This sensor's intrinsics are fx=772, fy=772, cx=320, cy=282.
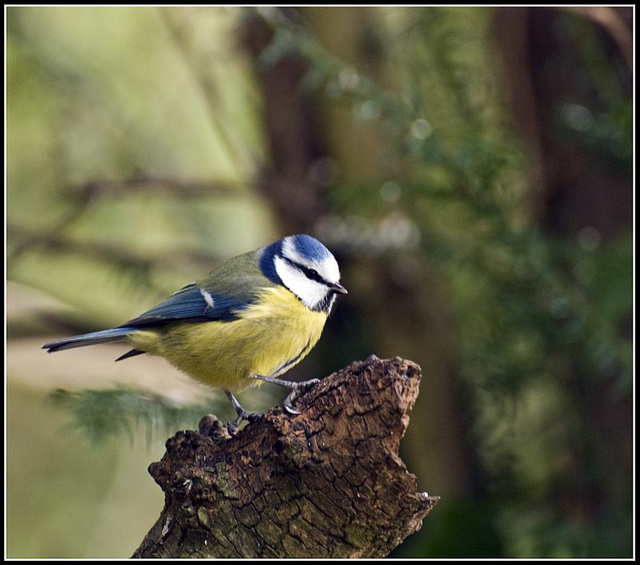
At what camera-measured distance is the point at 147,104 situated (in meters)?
2.19

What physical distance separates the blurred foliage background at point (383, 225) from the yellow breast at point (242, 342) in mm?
78

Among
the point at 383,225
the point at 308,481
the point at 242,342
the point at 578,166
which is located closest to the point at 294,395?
the point at 308,481

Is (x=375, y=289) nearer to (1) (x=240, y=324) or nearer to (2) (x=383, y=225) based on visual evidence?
(2) (x=383, y=225)

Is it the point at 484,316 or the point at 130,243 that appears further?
the point at 130,243

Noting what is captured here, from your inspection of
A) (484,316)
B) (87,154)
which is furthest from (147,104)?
(484,316)

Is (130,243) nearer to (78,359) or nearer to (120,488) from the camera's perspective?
(78,359)

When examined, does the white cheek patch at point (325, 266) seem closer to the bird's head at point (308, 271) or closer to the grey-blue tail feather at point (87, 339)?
the bird's head at point (308, 271)

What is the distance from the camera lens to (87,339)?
1.19 m

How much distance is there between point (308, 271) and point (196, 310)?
195mm

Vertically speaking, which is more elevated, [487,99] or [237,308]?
[487,99]

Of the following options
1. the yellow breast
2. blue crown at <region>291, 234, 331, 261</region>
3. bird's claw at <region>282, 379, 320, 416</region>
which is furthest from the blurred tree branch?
bird's claw at <region>282, 379, 320, 416</region>

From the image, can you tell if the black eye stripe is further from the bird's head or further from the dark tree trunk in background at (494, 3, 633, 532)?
the dark tree trunk in background at (494, 3, 633, 532)

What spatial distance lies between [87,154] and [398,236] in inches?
33.1

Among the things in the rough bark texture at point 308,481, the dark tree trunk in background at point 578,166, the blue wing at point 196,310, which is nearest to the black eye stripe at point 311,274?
the blue wing at point 196,310
